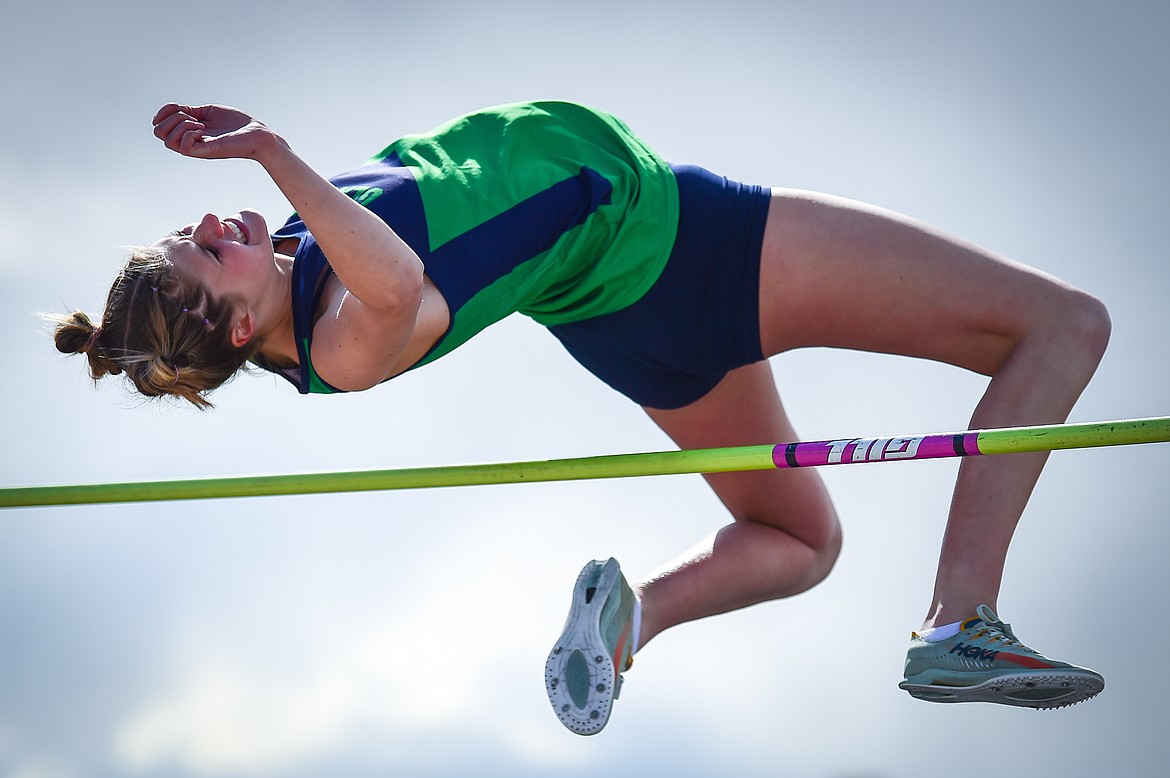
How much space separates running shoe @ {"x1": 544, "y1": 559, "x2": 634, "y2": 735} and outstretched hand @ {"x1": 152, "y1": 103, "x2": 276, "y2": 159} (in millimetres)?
1024

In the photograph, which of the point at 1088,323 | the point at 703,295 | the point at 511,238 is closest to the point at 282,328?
the point at 511,238

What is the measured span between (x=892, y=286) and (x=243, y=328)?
3.64 ft

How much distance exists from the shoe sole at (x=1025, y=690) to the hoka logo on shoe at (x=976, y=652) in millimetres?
36

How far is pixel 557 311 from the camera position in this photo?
261cm

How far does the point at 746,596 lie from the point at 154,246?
1384 millimetres

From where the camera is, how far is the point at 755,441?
2830 millimetres

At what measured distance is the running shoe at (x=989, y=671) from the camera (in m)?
2.24

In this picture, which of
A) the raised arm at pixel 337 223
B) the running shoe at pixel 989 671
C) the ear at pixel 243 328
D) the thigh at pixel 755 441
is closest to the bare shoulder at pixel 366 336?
the raised arm at pixel 337 223

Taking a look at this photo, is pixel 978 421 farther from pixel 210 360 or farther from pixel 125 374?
pixel 125 374

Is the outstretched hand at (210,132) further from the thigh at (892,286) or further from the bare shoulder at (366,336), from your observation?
the thigh at (892,286)

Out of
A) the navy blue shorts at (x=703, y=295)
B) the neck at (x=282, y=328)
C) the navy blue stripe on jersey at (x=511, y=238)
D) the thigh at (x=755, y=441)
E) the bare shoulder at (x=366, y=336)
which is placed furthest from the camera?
the thigh at (x=755, y=441)

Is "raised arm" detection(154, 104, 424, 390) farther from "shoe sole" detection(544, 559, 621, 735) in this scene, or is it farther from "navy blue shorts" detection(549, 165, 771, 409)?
"shoe sole" detection(544, 559, 621, 735)

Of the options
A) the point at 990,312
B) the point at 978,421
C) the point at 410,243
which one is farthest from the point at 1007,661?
the point at 410,243

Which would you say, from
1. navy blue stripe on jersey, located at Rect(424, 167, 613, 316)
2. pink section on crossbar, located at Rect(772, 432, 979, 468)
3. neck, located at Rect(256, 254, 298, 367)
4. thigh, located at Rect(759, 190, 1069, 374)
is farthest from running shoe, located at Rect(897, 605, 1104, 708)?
neck, located at Rect(256, 254, 298, 367)
